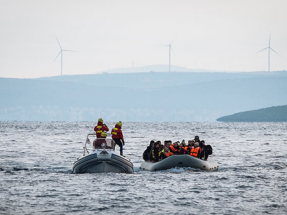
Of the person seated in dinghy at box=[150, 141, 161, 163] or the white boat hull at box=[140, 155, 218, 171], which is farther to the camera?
the person seated in dinghy at box=[150, 141, 161, 163]

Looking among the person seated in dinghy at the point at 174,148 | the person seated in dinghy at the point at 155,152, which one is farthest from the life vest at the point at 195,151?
the person seated in dinghy at the point at 155,152

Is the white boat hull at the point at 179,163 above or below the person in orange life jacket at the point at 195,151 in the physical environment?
below

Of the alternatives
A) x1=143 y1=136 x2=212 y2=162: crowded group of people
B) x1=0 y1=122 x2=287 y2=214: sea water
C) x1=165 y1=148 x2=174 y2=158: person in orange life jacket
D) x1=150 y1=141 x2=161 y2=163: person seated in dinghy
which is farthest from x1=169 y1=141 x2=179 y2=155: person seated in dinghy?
x1=0 y1=122 x2=287 y2=214: sea water

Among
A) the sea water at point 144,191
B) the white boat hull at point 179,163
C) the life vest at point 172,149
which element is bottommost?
the sea water at point 144,191

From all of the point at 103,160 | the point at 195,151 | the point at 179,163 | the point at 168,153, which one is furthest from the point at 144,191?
the point at 195,151

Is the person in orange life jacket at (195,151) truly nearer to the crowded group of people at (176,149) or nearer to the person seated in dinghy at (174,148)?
the crowded group of people at (176,149)

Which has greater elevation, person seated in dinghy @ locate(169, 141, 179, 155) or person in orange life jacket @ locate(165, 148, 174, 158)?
person seated in dinghy @ locate(169, 141, 179, 155)

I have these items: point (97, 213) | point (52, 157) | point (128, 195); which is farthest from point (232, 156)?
point (97, 213)

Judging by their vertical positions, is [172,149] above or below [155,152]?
above

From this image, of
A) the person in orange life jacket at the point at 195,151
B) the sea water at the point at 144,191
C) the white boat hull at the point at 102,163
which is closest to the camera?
the sea water at the point at 144,191

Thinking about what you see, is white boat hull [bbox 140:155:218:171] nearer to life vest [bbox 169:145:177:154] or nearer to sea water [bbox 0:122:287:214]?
sea water [bbox 0:122:287:214]

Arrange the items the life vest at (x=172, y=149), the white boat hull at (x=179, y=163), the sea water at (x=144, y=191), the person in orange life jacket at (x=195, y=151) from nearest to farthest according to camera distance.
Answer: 1. the sea water at (x=144, y=191)
2. the white boat hull at (x=179, y=163)
3. the person in orange life jacket at (x=195, y=151)
4. the life vest at (x=172, y=149)

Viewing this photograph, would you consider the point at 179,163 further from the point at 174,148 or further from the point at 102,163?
the point at 102,163

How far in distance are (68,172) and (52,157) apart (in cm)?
1481
